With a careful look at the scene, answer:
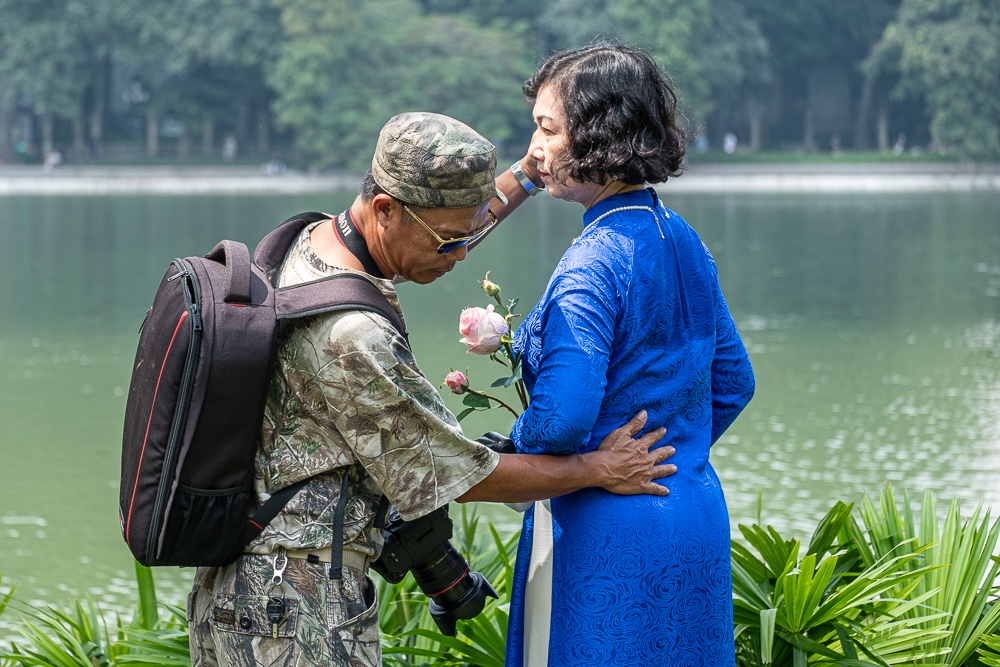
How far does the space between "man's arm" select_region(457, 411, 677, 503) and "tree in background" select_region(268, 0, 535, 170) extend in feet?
131

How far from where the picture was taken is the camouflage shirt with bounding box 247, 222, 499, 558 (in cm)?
153

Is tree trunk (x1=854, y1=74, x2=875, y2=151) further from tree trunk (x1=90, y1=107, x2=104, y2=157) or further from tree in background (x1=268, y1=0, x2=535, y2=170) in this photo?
tree trunk (x1=90, y1=107, x2=104, y2=157)

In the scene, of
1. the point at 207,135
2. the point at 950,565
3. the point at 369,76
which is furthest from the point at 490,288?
the point at 207,135

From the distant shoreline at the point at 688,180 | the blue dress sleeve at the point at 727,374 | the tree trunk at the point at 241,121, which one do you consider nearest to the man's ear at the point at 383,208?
the blue dress sleeve at the point at 727,374

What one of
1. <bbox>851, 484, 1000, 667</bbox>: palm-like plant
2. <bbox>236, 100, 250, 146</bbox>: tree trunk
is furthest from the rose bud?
<bbox>236, 100, 250, 146</bbox>: tree trunk

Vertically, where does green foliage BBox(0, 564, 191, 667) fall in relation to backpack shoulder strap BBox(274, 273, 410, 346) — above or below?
below

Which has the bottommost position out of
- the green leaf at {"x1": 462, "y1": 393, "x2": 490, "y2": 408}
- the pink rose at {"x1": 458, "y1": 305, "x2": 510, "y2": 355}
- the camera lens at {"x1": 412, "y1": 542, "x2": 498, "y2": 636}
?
the camera lens at {"x1": 412, "y1": 542, "x2": 498, "y2": 636}

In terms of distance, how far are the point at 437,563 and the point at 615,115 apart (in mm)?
762

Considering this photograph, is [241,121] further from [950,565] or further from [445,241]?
[445,241]

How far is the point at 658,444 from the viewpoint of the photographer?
178 centimetres

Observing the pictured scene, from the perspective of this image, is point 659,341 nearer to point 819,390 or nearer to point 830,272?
point 819,390

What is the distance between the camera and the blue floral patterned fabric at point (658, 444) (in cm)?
172

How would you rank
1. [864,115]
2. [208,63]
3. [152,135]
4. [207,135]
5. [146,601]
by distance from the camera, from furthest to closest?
[864,115] < [207,135] < [208,63] < [152,135] < [146,601]

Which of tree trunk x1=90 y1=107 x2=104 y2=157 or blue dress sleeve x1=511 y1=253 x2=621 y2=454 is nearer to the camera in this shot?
blue dress sleeve x1=511 y1=253 x2=621 y2=454
